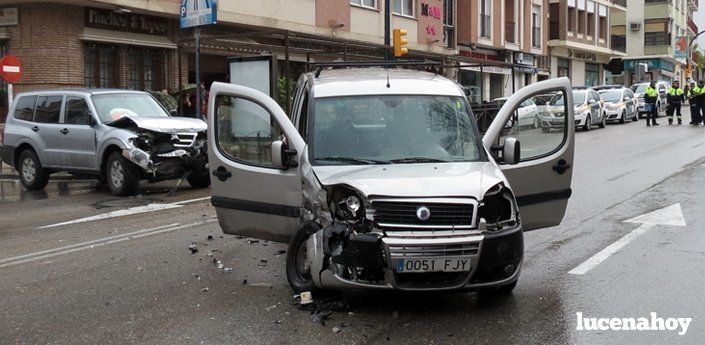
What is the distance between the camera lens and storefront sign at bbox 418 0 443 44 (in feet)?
112

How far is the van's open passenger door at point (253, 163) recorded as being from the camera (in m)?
6.16

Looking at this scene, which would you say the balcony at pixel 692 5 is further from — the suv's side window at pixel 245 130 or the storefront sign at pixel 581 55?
the suv's side window at pixel 245 130

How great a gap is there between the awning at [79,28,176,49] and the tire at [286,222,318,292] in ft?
52.9

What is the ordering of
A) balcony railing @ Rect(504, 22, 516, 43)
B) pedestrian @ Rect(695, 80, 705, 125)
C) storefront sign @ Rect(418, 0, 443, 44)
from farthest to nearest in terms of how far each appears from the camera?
balcony railing @ Rect(504, 22, 516, 43) → storefront sign @ Rect(418, 0, 443, 44) → pedestrian @ Rect(695, 80, 705, 125)

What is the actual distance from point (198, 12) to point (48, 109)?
4288mm

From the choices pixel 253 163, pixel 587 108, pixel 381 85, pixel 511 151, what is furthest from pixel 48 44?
pixel 587 108

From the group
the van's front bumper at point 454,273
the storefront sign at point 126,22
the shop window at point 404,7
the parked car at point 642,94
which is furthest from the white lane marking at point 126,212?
the parked car at point 642,94

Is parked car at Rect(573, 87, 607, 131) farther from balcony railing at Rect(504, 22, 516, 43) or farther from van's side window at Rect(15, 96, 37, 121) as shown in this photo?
van's side window at Rect(15, 96, 37, 121)

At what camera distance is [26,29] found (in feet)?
64.8

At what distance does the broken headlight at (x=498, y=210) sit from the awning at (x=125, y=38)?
17.3 m

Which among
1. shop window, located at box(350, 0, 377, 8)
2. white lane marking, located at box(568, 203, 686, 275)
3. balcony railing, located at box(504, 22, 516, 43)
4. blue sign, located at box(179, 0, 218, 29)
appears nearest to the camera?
white lane marking, located at box(568, 203, 686, 275)

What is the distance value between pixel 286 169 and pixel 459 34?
34219mm

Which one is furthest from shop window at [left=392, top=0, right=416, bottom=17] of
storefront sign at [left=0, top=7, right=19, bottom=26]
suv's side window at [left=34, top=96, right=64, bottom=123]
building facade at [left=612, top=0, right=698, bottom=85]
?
building facade at [left=612, top=0, right=698, bottom=85]

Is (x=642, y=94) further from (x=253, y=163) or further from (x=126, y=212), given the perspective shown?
(x=253, y=163)
